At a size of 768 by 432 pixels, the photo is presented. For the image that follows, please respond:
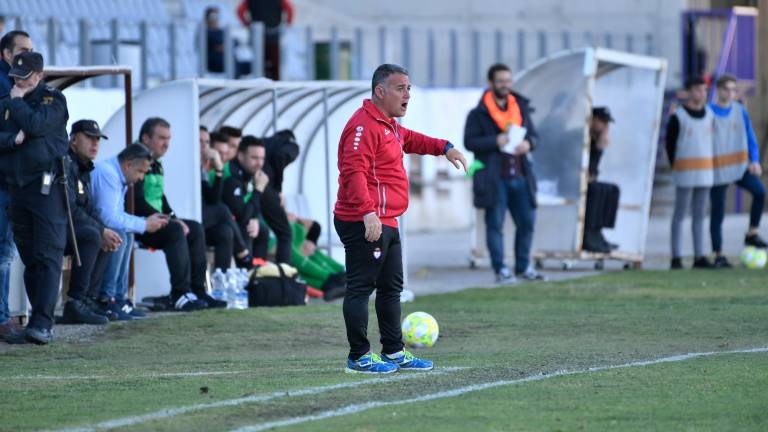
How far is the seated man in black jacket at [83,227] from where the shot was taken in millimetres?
11711

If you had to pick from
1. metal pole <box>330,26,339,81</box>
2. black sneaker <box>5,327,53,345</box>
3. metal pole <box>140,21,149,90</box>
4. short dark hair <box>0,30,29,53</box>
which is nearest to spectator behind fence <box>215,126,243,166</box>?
short dark hair <box>0,30,29,53</box>

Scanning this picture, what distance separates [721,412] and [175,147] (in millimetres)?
7267

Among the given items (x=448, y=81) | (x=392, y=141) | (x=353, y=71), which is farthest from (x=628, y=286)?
(x=448, y=81)

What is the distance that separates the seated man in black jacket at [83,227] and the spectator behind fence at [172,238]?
0.95 meters

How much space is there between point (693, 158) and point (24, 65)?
342 inches

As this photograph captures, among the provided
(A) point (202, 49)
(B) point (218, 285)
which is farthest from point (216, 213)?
(A) point (202, 49)

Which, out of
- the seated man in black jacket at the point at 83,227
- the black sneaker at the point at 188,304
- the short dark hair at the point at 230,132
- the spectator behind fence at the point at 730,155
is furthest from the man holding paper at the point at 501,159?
the seated man in black jacket at the point at 83,227

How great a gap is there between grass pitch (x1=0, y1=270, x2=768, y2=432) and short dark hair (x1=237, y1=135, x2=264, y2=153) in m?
2.08

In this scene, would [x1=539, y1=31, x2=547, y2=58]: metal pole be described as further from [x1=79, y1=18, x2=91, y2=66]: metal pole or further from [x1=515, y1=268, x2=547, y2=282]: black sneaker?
[x1=515, y1=268, x2=547, y2=282]: black sneaker

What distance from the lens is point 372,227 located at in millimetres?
8547

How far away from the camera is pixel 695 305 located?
42.9 ft

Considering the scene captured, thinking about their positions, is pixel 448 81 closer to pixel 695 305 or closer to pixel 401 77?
pixel 695 305

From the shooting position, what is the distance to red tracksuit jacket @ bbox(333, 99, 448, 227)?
865cm

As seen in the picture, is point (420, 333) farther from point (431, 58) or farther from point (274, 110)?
point (431, 58)
